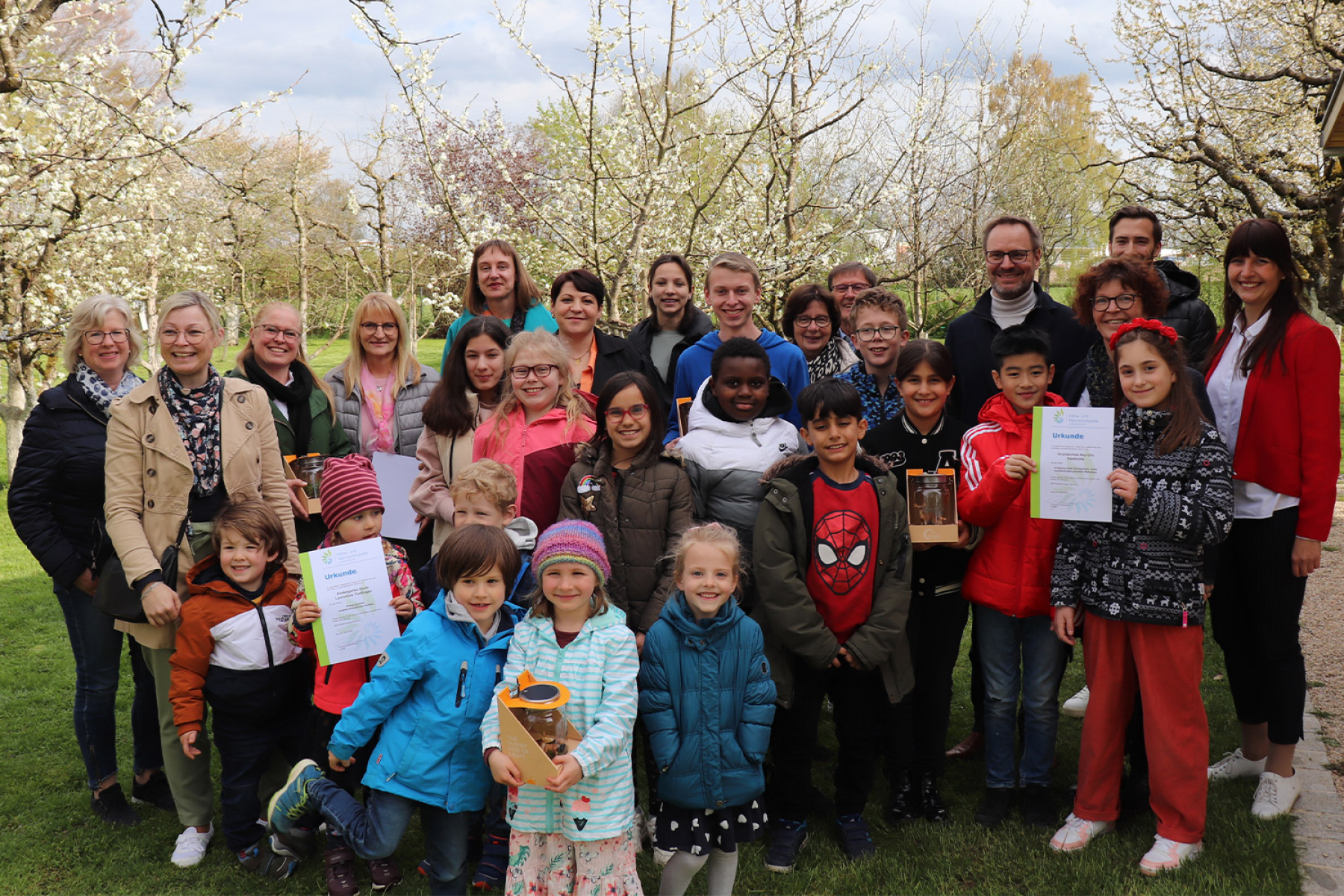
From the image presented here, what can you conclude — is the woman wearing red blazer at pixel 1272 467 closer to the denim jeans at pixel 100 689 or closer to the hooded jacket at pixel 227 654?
the hooded jacket at pixel 227 654

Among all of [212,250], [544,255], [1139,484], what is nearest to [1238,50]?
[544,255]

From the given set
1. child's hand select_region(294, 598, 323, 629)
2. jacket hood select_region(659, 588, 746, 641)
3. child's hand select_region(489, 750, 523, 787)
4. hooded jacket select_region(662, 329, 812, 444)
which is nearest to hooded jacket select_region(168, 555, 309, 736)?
child's hand select_region(294, 598, 323, 629)

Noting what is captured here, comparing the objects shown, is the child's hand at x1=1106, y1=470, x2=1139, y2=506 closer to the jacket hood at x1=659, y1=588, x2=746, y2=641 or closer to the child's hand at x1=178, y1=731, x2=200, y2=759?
the jacket hood at x1=659, y1=588, x2=746, y2=641

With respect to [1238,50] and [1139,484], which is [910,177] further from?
[1139,484]

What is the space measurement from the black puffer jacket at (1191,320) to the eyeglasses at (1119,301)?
35 centimetres

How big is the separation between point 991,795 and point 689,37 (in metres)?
7.35

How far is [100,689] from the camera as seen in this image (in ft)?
13.6

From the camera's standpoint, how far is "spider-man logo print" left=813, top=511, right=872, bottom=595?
3639mm

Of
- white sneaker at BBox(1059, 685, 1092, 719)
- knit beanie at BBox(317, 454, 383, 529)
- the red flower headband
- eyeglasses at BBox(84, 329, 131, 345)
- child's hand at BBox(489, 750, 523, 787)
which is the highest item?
eyeglasses at BBox(84, 329, 131, 345)

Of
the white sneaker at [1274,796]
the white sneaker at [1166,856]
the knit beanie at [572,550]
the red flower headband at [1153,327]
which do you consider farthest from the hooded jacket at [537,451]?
the white sneaker at [1274,796]

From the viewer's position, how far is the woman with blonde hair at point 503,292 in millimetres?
5000

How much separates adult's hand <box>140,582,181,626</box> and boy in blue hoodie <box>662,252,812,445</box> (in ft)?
7.64

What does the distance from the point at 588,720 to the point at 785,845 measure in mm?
1202

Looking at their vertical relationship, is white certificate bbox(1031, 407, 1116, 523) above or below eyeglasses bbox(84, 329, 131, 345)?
below
